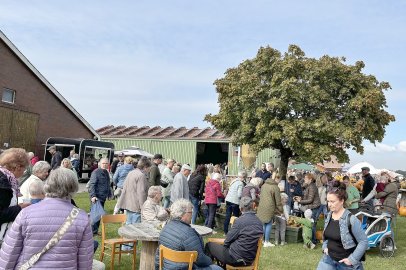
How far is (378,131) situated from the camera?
2178cm

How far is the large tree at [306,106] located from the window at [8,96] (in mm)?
11940

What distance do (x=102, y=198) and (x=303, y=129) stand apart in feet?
45.0

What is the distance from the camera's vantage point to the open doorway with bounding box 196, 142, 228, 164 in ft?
126

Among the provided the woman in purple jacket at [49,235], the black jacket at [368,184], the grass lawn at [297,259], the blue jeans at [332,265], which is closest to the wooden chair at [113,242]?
the grass lawn at [297,259]

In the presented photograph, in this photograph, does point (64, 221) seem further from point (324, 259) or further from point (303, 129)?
point (303, 129)

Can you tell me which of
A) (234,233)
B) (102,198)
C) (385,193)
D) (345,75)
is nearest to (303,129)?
(345,75)

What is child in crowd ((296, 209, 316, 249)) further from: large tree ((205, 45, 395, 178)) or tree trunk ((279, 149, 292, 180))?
tree trunk ((279, 149, 292, 180))

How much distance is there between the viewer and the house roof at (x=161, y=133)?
37781mm

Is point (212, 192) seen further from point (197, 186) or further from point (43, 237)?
point (43, 237)

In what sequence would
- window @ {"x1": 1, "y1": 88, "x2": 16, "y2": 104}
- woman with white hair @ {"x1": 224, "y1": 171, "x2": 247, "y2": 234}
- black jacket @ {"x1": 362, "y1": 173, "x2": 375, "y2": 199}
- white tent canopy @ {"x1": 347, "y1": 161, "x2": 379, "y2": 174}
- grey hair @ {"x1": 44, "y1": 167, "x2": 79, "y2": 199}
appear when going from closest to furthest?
grey hair @ {"x1": 44, "y1": 167, "x2": 79, "y2": 199} → woman with white hair @ {"x1": 224, "y1": 171, "x2": 247, "y2": 234} → black jacket @ {"x1": 362, "y1": 173, "x2": 375, "y2": 199} → window @ {"x1": 1, "y1": 88, "x2": 16, "y2": 104} → white tent canopy @ {"x1": 347, "y1": 161, "x2": 379, "y2": 174}

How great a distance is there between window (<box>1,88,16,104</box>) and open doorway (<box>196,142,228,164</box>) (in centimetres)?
1800

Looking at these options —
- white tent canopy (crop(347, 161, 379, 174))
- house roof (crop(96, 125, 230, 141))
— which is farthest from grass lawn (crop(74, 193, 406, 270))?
house roof (crop(96, 125, 230, 141))

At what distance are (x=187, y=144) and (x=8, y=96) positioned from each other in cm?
1758

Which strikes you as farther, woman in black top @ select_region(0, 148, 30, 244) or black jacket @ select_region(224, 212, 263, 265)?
black jacket @ select_region(224, 212, 263, 265)
